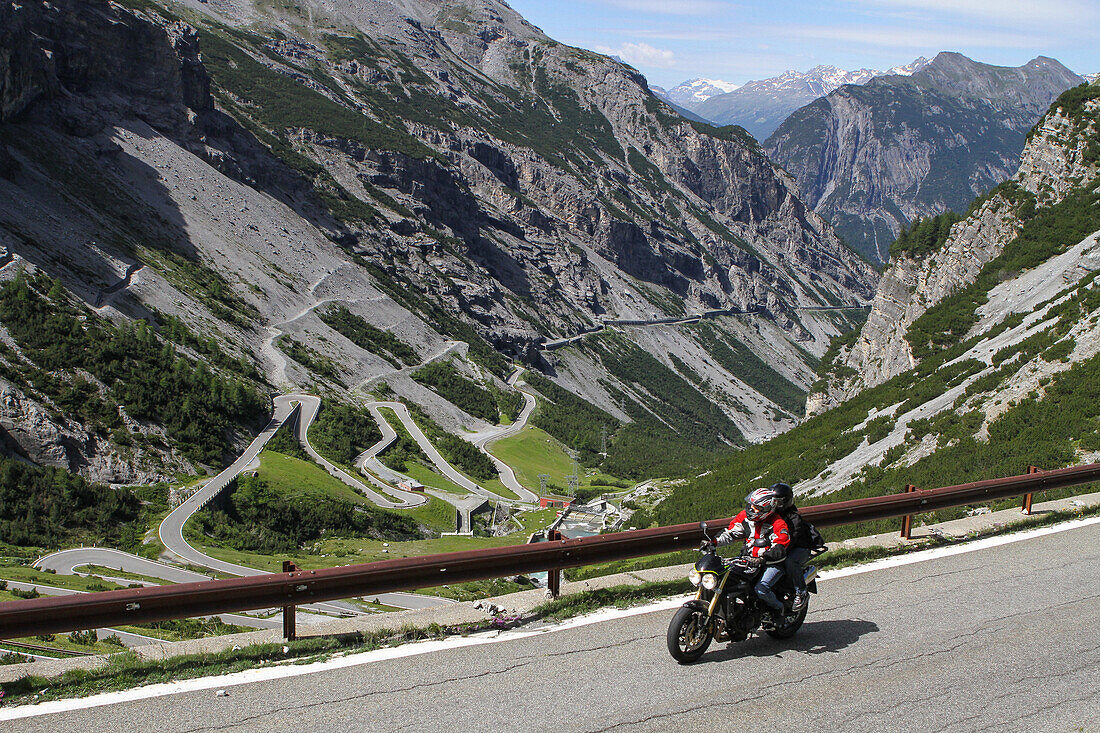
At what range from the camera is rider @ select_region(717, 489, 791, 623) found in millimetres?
9936

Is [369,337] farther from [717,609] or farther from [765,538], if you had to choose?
[717,609]

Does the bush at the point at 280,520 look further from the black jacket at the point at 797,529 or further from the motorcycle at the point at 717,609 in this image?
the black jacket at the point at 797,529

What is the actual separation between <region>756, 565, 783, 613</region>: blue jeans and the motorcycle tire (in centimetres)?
42

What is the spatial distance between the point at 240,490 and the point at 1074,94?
266ft

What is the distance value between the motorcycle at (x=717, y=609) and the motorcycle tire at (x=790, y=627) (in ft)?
0.29

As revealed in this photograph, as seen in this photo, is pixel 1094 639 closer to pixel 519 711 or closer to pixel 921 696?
pixel 921 696

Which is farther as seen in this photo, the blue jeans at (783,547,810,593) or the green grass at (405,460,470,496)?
the green grass at (405,460,470,496)

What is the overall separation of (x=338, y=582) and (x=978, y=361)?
135ft

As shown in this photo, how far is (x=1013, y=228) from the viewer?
65.2 m

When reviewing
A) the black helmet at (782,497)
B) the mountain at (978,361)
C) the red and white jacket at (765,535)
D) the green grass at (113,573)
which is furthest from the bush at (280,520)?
the black helmet at (782,497)

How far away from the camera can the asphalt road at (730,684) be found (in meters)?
8.18

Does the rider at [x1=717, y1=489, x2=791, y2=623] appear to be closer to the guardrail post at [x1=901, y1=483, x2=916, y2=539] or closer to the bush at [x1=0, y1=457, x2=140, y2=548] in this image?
Answer: the guardrail post at [x1=901, y1=483, x2=916, y2=539]

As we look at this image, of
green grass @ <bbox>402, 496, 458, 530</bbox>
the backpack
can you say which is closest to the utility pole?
green grass @ <bbox>402, 496, 458, 530</bbox>

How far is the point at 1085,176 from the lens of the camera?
201 feet
